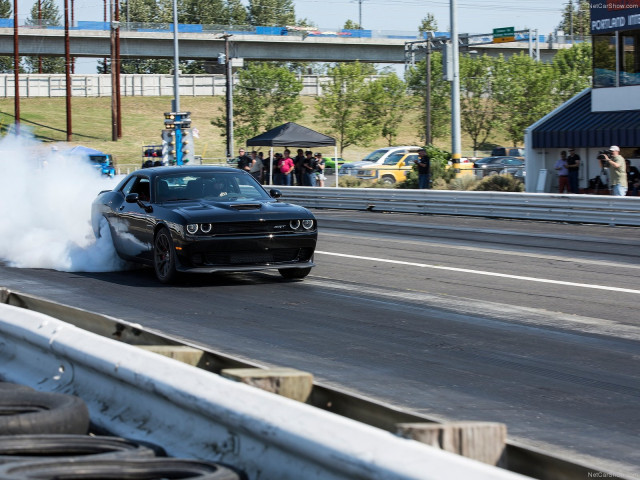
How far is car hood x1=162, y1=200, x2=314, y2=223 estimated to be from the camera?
440 inches

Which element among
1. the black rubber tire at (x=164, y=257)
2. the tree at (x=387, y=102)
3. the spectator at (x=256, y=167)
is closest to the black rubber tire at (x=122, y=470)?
the black rubber tire at (x=164, y=257)

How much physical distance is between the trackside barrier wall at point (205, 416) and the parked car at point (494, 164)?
3947 cm

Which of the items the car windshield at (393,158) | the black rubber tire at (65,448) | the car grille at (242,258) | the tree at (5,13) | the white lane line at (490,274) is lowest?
the white lane line at (490,274)

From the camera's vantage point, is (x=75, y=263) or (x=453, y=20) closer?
(x=75, y=263)

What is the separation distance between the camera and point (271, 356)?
7.28 m

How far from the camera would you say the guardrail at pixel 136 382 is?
121 inches

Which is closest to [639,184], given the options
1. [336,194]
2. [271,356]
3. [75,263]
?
[336,194]

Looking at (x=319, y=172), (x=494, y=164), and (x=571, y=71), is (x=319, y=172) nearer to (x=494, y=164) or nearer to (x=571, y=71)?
(x=494, y=164)

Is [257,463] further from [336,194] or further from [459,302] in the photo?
[336,194]

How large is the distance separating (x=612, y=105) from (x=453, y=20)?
589 centimetres

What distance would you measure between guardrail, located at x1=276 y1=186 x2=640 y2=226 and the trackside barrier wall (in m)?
16.6

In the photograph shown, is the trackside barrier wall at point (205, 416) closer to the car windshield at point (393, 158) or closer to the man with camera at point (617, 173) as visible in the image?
the man with camera at point (617, 173)

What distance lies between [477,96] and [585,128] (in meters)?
42.9

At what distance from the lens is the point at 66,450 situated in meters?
3.64
